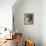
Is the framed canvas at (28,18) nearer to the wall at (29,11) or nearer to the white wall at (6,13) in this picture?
the wall at (29,11)

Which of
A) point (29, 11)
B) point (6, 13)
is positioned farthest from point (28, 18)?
point (6, 13)

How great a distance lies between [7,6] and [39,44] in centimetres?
263

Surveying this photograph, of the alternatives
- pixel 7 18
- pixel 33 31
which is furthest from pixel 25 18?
pixel 7 18

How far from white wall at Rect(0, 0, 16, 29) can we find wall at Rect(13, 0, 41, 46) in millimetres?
1263

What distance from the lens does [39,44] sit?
604 cm

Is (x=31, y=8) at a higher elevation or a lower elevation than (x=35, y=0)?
lower

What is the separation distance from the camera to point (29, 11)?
5.98 m

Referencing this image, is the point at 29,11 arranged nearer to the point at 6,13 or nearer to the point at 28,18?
the point at 28,18

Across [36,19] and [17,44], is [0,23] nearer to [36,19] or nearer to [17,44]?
[17,44]

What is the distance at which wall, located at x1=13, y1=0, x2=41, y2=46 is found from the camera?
5.99m

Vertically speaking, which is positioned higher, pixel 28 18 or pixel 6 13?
pixel 6 13

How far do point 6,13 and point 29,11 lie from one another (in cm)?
161

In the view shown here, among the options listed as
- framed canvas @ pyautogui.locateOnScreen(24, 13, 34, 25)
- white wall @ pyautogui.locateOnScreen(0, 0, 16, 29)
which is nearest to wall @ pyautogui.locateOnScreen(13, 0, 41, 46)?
framed canvas @ pyautogui.locateOnScreen(24, 13, 34, 25)

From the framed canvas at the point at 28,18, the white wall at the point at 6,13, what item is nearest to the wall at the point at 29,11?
the framed canvas at the point at 28,18
